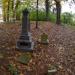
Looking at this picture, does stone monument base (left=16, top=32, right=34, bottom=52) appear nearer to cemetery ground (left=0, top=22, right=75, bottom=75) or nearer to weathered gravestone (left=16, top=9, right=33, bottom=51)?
weathered gravestone (left=16, top=9, right=33, bottom=51)

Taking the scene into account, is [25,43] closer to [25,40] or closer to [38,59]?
[25,40]

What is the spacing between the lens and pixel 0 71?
875 centimetres

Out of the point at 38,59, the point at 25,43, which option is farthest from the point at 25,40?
the point at 38,59

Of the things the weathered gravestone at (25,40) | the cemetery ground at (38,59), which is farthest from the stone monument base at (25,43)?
the cemetery ground at (38,59)

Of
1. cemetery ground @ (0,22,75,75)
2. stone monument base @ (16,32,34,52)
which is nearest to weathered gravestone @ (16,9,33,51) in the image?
stone monument base @ (16,32,34,52)

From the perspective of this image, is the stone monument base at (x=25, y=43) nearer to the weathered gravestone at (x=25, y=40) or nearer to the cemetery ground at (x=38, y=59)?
the weathered gravestone at (x=25, y=40)

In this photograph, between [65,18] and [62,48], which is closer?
[62,48]

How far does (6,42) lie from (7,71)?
3.50 m

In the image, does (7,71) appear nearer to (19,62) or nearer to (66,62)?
(19,62)

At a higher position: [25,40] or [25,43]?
[25,40]

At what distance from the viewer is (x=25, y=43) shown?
38.0 ft

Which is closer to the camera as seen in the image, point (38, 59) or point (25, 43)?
point (38, 59)

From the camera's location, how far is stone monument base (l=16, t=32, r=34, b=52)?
1131 cm

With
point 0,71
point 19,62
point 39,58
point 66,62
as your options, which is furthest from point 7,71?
point 66,62
